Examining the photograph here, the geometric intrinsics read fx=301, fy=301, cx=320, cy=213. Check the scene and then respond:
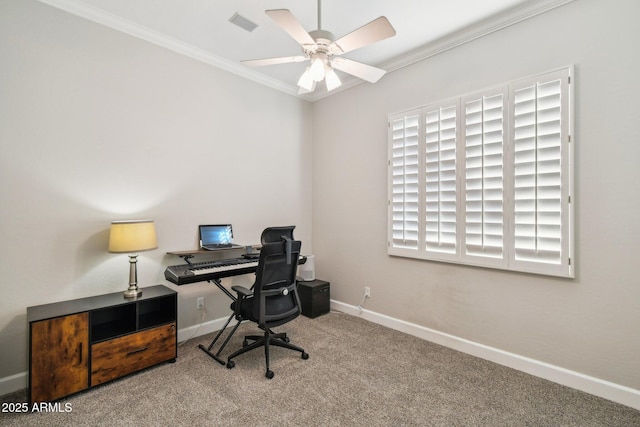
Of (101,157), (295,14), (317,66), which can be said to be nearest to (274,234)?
(317,66)

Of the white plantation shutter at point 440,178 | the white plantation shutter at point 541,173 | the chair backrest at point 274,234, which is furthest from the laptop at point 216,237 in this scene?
the white plantation shutter at point 541,173

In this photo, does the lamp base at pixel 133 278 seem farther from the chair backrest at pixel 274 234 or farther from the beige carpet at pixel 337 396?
the chair backrest at pixel 274 234

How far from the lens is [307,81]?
219 cm

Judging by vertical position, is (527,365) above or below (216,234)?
below

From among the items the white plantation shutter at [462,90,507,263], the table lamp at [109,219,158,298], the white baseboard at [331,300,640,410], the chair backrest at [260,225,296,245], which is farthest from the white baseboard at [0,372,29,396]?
the white plantation shutter at [462,90,507,263]

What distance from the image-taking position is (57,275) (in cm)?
235

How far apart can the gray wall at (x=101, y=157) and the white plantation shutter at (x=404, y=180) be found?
1.61m

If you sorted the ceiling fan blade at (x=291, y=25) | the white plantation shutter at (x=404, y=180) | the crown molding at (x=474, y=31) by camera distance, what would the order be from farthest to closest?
the white plantation shutter at (x=404, y=180)
the crown molding at (x=474, y=31)
the ceiling fan blade at (x=291, y=25)

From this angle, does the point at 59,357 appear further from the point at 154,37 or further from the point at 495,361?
the point at 495,361

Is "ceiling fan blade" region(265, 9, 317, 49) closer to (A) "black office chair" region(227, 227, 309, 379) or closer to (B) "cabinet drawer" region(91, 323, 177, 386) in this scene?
(A) "black office chair" region(227, 227, 309, 379)

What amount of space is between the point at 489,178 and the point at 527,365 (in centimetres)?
154

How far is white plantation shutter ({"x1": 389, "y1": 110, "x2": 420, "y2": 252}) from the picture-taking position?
3094 mm

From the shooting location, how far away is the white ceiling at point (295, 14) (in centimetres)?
237

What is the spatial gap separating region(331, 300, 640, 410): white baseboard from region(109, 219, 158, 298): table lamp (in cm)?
246
